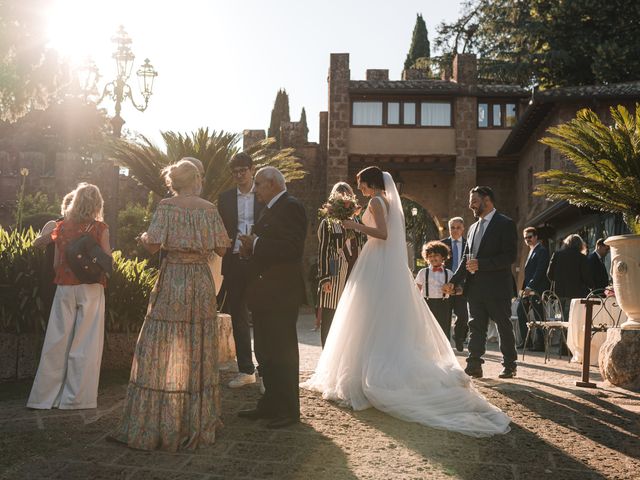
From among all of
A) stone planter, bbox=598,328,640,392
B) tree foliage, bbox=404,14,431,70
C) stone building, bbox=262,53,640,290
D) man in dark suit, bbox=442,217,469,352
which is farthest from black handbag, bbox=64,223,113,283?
tree foliage, bbox=404,14,431,70

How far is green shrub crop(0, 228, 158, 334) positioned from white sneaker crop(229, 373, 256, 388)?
146 cm

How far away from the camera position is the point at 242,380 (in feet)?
22.5

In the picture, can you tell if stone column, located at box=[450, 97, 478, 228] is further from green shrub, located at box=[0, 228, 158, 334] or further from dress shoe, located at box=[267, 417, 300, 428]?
dress shoe, located at box=[267, 417, 300, 428]

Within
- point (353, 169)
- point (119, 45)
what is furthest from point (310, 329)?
point (353, 169)

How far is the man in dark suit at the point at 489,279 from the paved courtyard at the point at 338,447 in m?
1.20

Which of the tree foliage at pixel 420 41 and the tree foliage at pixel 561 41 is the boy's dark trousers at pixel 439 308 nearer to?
the tree foliage at pixel 561 41

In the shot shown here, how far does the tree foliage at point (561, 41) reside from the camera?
2866 centimetres

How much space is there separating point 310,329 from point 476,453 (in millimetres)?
13294

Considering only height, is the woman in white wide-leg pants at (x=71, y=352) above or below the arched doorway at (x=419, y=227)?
below

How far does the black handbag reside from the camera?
596 centimetres

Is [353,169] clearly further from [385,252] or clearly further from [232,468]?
[232,468]

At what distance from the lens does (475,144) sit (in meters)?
30.9

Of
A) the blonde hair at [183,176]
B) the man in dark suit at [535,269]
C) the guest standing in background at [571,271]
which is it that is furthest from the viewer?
the man in dark suit at [535,269]

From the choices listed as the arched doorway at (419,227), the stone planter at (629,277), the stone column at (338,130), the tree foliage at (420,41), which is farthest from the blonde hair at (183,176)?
the tree foliage at (420,41)
